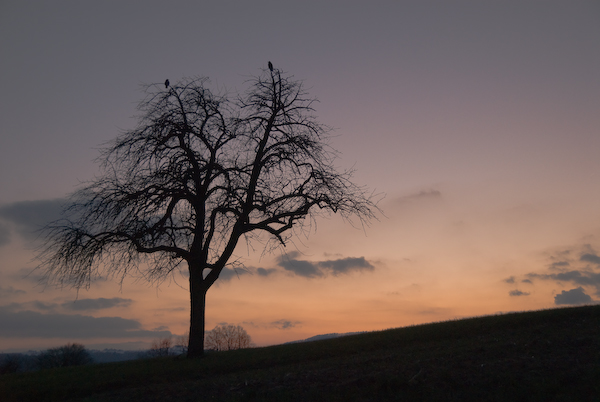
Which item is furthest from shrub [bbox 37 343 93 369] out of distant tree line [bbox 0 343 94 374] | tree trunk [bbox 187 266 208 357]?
tree trunk [bbox 187 266 208 357]

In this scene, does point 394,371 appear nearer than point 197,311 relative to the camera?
Yes

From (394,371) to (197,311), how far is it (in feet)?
28.4

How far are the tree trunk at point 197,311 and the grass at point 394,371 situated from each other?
0.68 metres

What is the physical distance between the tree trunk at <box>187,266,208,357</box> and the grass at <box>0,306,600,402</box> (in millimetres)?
680

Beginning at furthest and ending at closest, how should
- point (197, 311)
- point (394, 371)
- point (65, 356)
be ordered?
point (65, 356), point (197, 311), point (394, 371)

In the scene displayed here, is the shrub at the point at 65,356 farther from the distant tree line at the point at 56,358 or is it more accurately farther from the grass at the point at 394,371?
the grass at the point at 394,371

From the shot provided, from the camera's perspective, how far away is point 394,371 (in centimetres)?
1054

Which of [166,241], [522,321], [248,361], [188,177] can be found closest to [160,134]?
[188,177]

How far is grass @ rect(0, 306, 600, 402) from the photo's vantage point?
9250mm

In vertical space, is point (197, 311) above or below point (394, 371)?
above

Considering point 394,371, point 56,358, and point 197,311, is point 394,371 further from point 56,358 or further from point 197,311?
point 56,358

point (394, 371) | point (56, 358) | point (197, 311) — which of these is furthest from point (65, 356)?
point (394, 371)

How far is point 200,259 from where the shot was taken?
16.5 meters

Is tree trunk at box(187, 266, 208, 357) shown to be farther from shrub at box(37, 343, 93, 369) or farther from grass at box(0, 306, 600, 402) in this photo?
shrub at box(37, 343, 93, 369)
